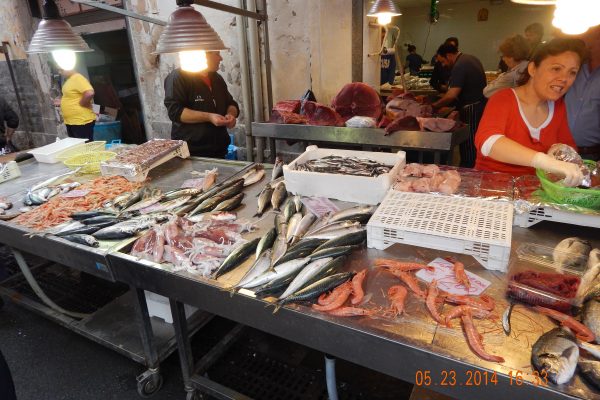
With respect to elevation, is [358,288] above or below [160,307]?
above

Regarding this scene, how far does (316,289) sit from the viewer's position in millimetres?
1680

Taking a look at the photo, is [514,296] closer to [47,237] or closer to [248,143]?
[47,237]

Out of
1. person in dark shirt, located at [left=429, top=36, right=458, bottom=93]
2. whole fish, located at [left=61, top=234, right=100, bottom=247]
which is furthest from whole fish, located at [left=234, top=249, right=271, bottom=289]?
person in dark shirt, located at [left=429, top=36, right=458, bottom=93]

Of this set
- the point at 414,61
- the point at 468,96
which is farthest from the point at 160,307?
the point at 414,61

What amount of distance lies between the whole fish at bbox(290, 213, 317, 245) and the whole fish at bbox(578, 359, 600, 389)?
1.34 meters

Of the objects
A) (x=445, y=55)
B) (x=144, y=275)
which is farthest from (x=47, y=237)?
(x=445, y=55)

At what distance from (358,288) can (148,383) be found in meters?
1.92

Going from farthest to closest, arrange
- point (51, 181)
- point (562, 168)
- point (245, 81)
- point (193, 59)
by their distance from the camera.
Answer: point (245, 81), point (51, 181), point (193, 59), point (562, 168)

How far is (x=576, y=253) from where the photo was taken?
1785 mm

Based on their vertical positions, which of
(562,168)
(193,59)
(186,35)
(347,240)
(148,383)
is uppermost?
(186,35)

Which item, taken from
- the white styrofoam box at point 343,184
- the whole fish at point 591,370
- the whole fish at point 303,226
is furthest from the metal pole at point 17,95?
the whole fish at point 591,370

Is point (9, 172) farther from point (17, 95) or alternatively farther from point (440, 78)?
point (440, 78)

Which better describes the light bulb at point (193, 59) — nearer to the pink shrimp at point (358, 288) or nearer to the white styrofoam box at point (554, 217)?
the pink shrimp at point (358, 288)

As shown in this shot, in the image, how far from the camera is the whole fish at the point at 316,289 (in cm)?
167
